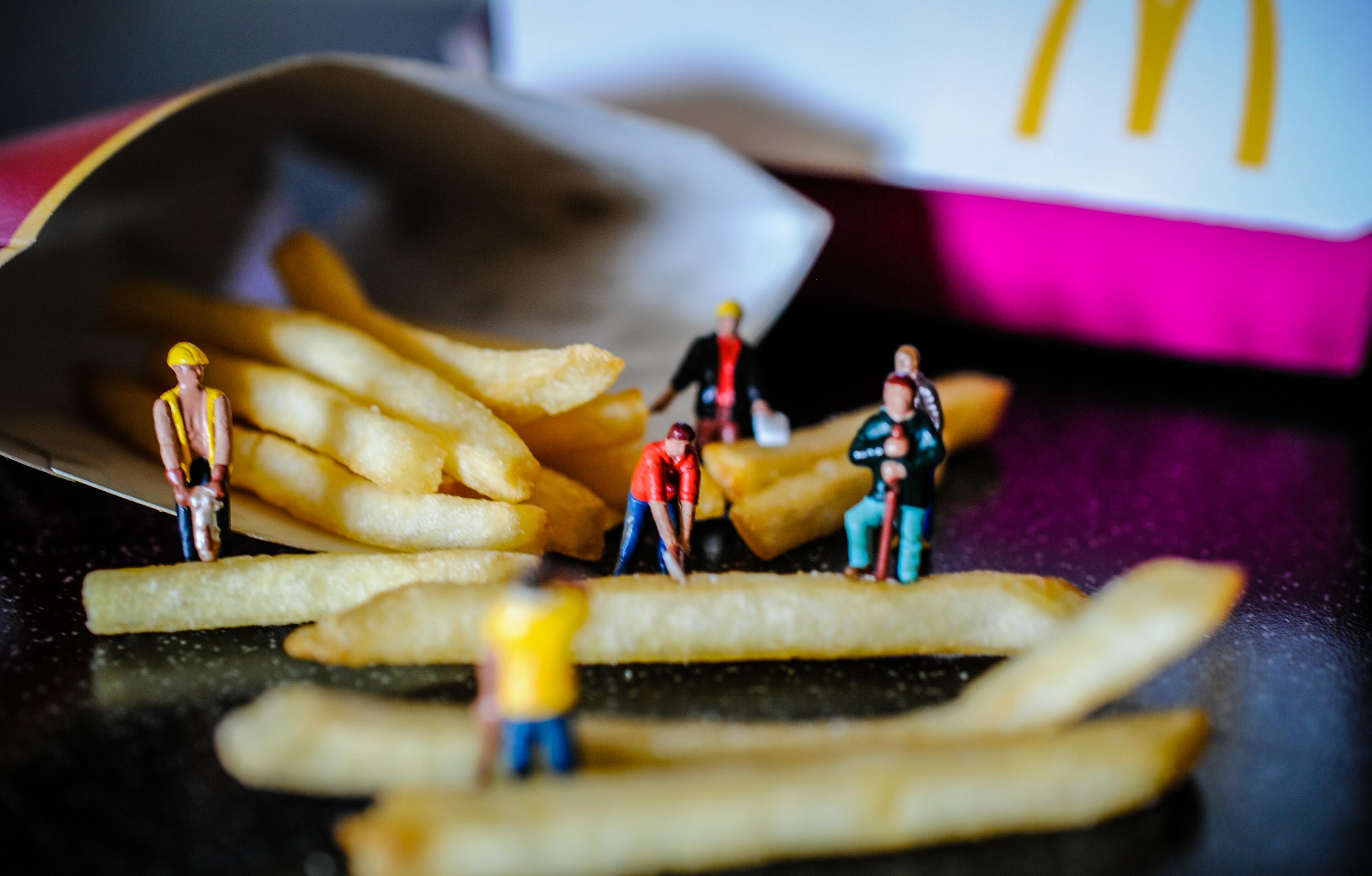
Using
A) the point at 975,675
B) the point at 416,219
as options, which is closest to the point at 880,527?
the point at 975,675

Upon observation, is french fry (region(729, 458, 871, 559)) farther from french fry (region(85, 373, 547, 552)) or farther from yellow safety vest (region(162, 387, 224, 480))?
yellow safety vest (region(162, 387, 224, 480))

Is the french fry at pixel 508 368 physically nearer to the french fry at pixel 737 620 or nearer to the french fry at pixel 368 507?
the french fry at pixel 368 507

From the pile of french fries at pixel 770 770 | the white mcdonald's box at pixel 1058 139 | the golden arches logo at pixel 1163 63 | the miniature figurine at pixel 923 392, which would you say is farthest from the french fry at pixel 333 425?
the golden arches logo at pixel 1163 63

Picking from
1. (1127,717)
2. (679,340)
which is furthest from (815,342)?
(1127,717)

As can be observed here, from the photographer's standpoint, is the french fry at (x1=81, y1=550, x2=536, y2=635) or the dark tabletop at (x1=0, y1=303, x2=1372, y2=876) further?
the french fry at (x1=81, y1=550, x2=536, y2=635)

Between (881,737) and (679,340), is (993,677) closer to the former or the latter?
(881,737)

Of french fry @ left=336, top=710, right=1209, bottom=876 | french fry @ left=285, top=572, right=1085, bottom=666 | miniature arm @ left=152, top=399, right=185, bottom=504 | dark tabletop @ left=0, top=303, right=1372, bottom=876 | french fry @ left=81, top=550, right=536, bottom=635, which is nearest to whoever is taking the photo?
french fry @ left=336, top=710, right=1209, bottom=876

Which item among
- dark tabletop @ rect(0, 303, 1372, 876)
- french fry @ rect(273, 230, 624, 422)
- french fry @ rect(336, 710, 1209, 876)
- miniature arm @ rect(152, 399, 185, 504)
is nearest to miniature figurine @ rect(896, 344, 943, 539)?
dark tabletop @ rect(0, 303, 1372, 876)
